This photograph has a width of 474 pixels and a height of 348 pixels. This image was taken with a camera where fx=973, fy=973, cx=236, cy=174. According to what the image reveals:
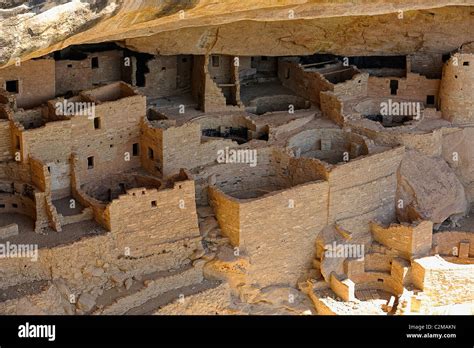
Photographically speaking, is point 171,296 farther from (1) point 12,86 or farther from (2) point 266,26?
(2) point 266,26

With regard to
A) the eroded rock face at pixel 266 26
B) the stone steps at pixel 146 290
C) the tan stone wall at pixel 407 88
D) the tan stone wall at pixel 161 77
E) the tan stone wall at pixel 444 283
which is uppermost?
the eroded rock face at pixel 266 26

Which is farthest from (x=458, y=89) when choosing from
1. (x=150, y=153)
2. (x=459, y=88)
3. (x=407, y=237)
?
(x=150, y=153)

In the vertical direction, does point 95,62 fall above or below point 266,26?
below

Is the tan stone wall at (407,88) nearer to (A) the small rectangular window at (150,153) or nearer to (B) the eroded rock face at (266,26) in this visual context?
(B) the eroded rock face at (266,26)

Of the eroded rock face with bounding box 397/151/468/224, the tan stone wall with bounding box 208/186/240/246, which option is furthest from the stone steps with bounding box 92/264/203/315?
the eroded rock face with bounding box 397/151/468/224

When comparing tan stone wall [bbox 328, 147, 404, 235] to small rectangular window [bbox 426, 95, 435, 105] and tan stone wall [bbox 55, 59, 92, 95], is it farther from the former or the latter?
tan stone wall [bbox 55, 59, 92, 95]

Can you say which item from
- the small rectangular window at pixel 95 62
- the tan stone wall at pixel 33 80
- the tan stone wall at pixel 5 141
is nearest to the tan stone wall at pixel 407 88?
the small rectangular window at pixel 95 62
